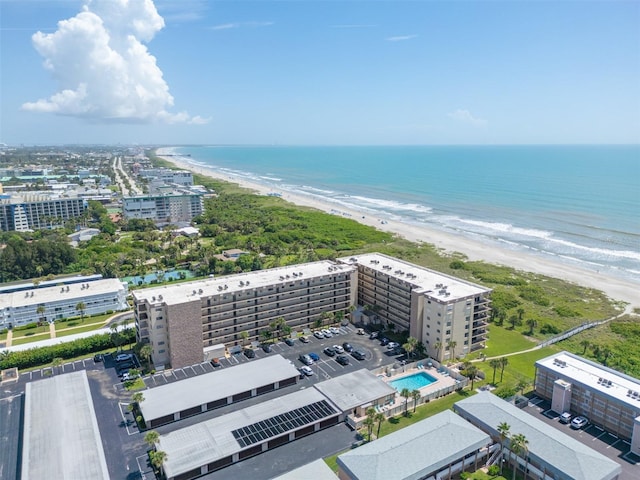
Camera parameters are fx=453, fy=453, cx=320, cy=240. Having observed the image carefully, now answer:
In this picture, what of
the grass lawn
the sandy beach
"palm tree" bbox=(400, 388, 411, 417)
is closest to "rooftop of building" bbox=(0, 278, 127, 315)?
the grass lawn

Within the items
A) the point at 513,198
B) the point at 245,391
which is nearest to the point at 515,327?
the point at 245,391

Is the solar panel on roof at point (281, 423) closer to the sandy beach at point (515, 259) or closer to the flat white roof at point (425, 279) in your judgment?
the flat white roof at point (425, 279)

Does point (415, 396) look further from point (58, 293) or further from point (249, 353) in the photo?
point (58, 293)

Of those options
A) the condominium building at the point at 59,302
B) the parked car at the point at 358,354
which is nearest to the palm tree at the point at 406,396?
the parked car at the point at 358,354

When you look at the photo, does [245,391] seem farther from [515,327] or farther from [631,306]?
[631,306]

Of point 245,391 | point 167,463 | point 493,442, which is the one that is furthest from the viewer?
point 245,391
